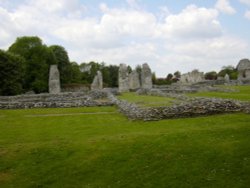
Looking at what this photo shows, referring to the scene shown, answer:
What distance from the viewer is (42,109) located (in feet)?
102

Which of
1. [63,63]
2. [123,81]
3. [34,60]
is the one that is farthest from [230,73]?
[34,60]

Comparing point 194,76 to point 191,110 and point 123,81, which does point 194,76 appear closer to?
point 123,81

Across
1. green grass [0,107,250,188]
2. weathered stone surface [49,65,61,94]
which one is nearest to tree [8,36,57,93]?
weathered stone surface [49,65,61,94]

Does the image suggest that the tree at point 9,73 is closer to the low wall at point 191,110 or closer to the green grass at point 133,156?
the green grass at point 133,156

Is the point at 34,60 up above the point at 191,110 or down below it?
above

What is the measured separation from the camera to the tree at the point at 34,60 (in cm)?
6769

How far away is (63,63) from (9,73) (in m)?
26.0

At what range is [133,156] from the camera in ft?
44.5

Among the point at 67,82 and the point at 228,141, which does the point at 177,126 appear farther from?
the point at 67,82

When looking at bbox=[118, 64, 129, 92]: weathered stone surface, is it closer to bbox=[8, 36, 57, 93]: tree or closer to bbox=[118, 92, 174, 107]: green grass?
bbox=[8, 36, 57, 93]: tree

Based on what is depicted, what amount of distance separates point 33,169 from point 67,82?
230ft

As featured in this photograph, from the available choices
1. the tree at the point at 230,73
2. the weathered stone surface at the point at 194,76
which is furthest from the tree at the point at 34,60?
the tree at the point at 230,73

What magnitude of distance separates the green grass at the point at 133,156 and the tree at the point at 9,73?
135ft

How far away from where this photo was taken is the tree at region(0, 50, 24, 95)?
187ft
